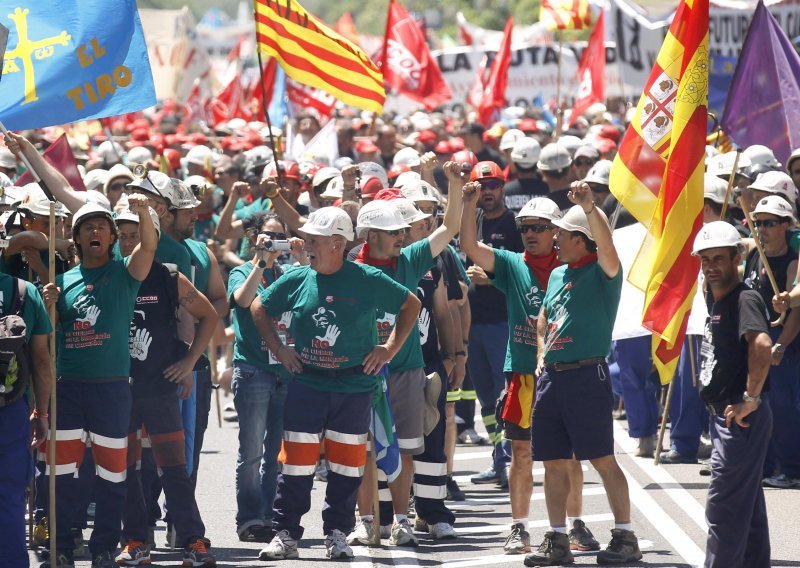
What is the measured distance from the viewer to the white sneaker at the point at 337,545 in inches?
377

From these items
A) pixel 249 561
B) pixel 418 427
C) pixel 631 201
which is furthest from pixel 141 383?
pixel 631 201

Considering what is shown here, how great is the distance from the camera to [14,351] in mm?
7871

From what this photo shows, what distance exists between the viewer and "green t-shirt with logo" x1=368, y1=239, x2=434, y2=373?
1012 cm

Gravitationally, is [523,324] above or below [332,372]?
above

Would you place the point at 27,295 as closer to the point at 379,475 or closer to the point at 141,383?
the point at 141,383

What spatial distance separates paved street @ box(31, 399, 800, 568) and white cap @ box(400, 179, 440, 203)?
2259 millimetres

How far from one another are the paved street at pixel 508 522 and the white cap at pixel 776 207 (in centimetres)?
202

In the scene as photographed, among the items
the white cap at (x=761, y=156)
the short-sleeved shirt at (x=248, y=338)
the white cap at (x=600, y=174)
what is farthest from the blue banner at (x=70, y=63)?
the white cap at (x=761, y=156)

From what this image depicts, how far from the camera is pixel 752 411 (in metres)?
8.22

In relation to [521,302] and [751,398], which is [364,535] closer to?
[521,302]

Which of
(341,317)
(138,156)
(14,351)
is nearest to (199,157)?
(138,156)

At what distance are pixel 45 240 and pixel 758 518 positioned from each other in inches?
175

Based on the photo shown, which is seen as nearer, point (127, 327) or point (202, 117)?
point (127, 327)

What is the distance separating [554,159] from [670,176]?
11.7ft
